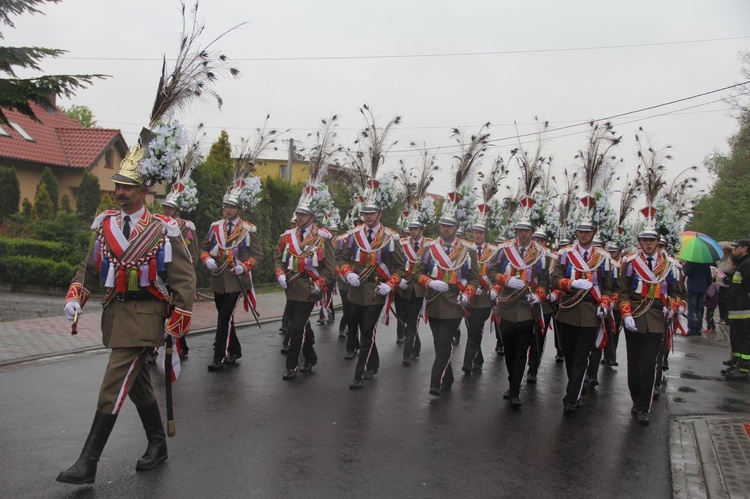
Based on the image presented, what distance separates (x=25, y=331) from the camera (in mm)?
10219

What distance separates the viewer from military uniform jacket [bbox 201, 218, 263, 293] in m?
8.64

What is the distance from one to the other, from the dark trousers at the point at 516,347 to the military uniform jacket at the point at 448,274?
22.1 inches

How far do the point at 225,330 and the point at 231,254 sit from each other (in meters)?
0.99

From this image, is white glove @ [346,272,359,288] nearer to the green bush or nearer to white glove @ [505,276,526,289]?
white glove @ [505,276,526,289]

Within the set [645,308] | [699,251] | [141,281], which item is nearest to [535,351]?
[645,308]

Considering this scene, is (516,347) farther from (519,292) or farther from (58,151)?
(58,151)

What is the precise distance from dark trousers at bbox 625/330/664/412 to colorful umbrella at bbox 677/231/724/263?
7.04m

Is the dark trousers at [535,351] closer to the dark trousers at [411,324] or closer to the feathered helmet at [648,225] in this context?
the dark trousers at [411,324]

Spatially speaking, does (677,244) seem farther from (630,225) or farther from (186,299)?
(186,299)

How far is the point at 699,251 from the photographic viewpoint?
13836 mm

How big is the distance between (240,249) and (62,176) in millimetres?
25181

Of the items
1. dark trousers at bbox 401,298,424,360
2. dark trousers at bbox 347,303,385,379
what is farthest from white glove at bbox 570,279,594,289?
dark trousers at bbox 347,303,385,379

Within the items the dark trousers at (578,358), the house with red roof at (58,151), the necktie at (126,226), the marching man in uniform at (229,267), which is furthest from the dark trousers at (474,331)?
the house with red roof at (58,151)

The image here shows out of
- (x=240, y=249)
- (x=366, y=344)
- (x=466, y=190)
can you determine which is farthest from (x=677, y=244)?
(x=240, y=249)
